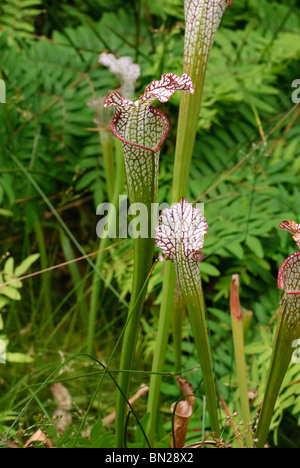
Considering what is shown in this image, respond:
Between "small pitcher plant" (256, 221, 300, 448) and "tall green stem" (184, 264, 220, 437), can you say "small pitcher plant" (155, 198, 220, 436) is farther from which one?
"small pitcher plant" (256, 221, 300, 448)

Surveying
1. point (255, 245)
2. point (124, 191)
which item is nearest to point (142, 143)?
point (255, 245)

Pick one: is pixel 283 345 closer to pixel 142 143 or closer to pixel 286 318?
pixel 286 318

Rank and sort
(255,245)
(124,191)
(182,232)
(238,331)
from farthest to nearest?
(124,191), (255,245), (238,331), (182,232)

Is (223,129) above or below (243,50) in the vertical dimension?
below

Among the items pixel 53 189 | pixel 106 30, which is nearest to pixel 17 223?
pixel 53 189
